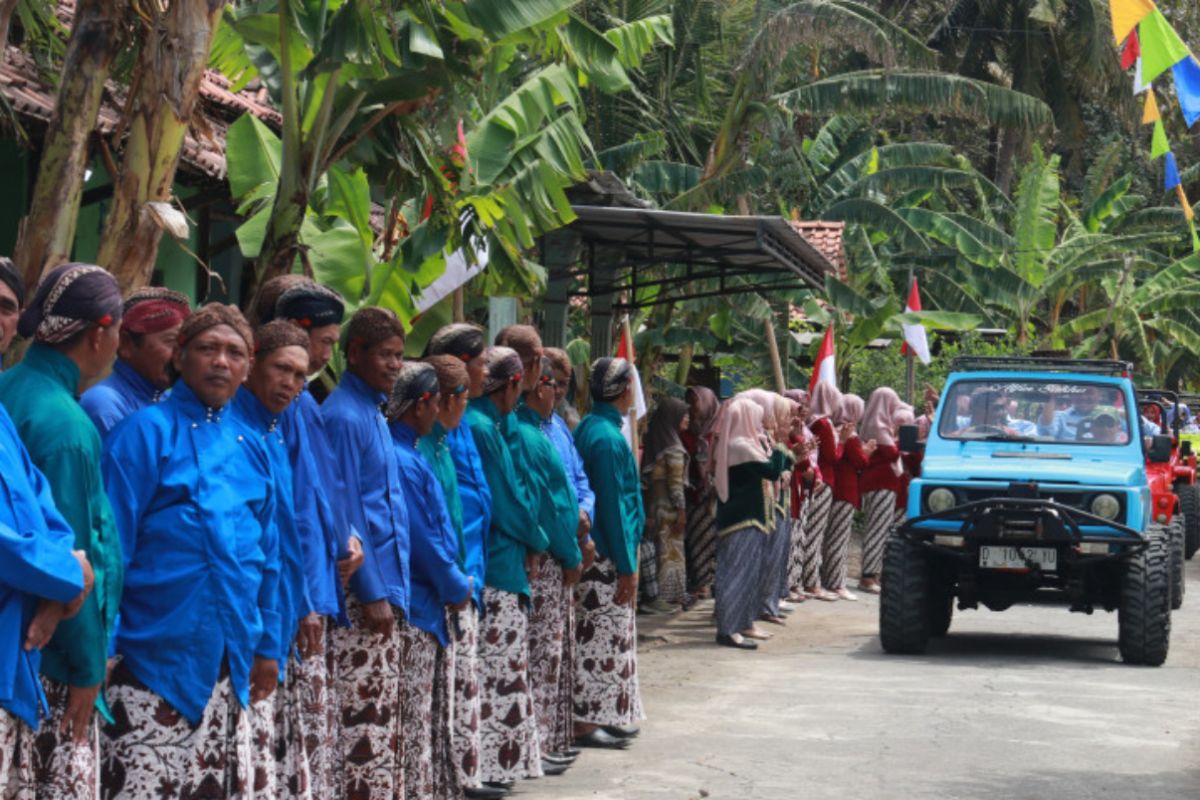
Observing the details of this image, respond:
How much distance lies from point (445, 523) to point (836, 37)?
1312cm

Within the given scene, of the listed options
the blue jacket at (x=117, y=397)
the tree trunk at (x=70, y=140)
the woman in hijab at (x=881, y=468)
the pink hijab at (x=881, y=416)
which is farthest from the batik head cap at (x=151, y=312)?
the woman in hijab at (x=881, y=468)

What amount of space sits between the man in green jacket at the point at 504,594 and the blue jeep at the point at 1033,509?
5.34m

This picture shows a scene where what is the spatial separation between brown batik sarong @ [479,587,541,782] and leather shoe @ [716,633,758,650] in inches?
222

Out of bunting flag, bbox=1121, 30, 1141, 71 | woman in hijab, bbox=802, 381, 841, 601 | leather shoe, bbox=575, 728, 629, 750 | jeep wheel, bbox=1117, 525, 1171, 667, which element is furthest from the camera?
woman in hijab, bbox=802, 381, 841, 601

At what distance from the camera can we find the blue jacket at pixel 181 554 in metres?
5.10

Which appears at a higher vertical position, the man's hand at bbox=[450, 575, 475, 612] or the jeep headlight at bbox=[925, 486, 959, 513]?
the jeep headlight at bbox=[925, 486, 959, 513]

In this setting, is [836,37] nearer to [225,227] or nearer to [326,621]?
[225,227]

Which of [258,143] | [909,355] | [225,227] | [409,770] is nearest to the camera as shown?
[409,770]

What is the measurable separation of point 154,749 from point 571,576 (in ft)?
12.9

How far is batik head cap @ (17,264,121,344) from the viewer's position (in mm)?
4758

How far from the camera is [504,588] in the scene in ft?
27.0

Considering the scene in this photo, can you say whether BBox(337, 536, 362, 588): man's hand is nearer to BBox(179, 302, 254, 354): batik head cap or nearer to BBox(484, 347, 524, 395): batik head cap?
BBox(179, 302, 254, 354): batik head cap

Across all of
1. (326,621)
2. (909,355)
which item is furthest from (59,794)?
(909,355)

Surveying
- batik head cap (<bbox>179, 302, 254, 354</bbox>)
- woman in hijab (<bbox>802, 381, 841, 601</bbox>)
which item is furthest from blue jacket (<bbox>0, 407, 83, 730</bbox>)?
woman in hijab (<bbox>802, 381, 841, 601</bbox>)
